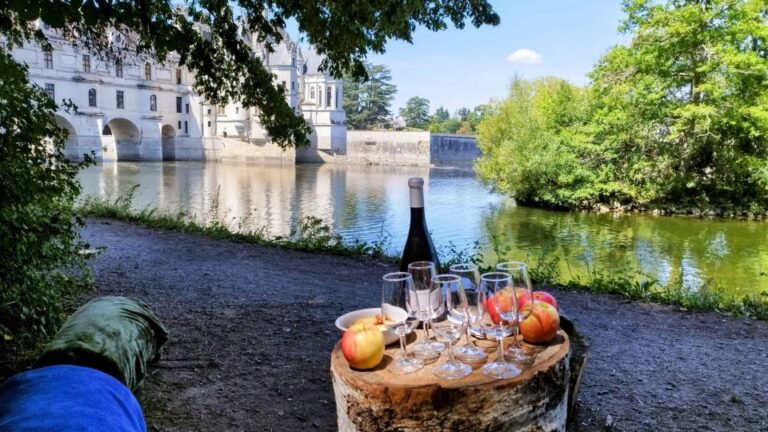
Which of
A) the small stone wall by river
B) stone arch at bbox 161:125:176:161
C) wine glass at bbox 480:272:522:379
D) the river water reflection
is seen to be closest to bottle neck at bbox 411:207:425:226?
wine glass at bbox 480:272:522:379

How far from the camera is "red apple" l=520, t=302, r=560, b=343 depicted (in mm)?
1999

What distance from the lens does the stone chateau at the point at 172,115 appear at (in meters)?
50.6

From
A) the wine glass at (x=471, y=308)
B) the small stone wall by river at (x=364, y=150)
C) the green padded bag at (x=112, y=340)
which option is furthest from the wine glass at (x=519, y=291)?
the small stone wall by river at (x=364, y=150)

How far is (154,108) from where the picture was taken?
188ft

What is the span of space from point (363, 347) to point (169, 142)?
203 feet

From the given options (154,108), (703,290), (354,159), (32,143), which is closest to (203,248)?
(32,143)

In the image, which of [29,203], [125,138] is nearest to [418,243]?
[29,203]

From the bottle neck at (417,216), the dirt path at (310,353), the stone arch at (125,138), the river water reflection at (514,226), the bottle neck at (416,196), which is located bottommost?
the river water reflection at (514,226)

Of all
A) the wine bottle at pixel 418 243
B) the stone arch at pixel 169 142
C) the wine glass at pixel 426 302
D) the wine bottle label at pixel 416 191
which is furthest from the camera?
the stone arch at pixel 169 142

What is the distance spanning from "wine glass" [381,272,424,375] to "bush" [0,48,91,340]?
2297 mm

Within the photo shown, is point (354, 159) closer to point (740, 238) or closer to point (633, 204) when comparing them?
point (633, 204)

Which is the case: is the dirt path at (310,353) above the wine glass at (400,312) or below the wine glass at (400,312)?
below

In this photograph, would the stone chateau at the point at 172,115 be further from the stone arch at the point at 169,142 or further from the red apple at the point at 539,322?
the red apple at the point at 539,322

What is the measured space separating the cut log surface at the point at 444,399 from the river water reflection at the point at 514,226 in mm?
6098
